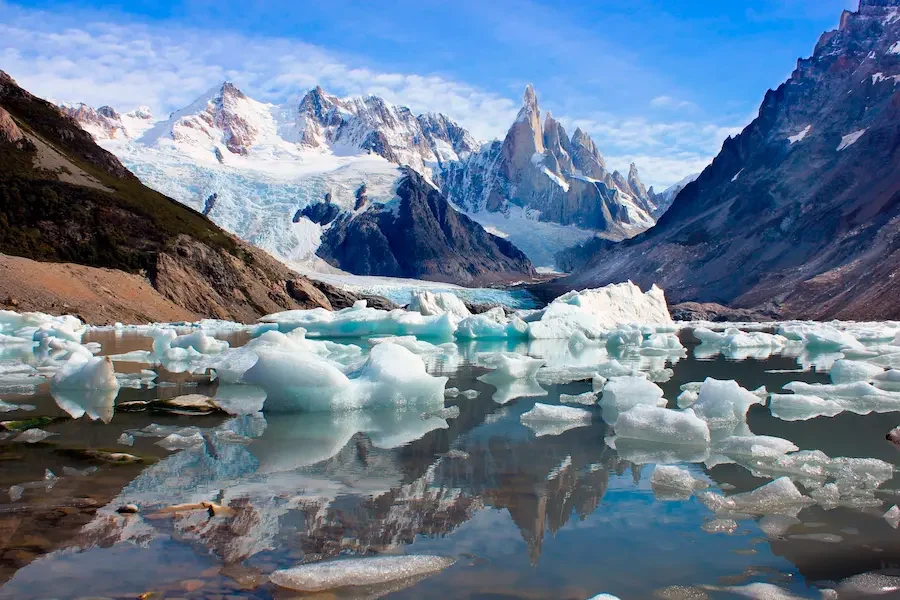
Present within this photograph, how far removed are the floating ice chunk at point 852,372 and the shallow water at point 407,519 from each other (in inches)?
234

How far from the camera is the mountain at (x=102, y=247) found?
3888 centimetres

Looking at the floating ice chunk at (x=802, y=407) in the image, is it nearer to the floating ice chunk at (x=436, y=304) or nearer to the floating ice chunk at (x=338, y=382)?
the floating ice chunk at (x=338, y=382)

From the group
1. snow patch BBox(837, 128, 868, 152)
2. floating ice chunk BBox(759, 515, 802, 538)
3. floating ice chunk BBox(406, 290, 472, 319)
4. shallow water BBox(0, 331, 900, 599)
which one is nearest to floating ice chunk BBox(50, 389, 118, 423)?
shallow water BBox(0, 331, 900, 599)

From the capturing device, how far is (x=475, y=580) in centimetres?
434

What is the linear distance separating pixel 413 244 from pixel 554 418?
13978cm

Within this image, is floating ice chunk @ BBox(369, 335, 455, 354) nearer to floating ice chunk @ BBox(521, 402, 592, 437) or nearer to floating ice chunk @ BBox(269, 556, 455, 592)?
floating ice chunk @ BBox(521, 402, 592, 437)

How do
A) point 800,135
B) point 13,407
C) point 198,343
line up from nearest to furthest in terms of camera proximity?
point 13,407
point 198,343
point 800,135

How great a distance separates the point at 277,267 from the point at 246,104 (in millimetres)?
145603

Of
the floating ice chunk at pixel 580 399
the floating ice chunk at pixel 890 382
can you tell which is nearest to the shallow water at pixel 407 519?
the floating ice chunk at pixel 580 399

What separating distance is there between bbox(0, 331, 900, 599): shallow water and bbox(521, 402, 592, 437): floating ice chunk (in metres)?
0.53

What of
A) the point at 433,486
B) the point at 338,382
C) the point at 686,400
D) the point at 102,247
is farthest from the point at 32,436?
the point at 102,247

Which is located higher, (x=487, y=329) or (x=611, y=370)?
(x=487, y=329)

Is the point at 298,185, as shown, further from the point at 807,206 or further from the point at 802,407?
the point at 802,407

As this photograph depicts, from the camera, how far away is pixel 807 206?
287ft
